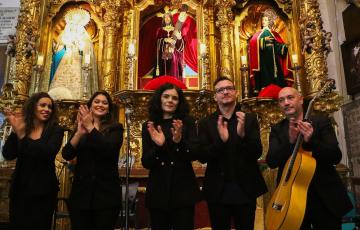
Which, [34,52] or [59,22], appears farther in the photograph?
[59,22]

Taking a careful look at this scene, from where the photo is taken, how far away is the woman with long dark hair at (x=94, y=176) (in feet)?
7.28

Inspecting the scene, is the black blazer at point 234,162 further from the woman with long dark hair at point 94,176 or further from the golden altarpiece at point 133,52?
the golden altarpiece at point 133,52

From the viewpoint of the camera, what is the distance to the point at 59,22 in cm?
580

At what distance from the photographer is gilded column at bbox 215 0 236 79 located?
5191mm

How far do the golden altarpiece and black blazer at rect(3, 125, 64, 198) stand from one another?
6.14 ft

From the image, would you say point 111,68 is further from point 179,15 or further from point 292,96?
point 292,96

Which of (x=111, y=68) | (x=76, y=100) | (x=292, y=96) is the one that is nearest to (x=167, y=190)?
(x=292, y=96)

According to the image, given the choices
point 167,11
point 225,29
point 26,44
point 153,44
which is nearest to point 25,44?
point 26,44

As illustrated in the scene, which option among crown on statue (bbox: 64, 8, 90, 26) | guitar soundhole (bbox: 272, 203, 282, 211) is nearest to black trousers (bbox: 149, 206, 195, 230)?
guitar soundhole (bbox: 272, 203, 282, 211)

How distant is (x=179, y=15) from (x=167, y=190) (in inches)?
167

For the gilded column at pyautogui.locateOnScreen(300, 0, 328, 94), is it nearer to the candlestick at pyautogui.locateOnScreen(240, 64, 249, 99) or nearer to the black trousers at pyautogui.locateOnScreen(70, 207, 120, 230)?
the candlestick at pyautogui.locateOnScreen(240, 64, 249, 99)

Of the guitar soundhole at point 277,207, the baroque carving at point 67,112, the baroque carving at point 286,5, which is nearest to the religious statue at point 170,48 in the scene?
the baroque carving at point 67,112

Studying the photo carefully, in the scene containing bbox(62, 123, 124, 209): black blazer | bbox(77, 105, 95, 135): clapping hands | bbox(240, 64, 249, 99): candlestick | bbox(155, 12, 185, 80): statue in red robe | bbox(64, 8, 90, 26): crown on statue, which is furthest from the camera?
bbox(64, 8, 90, 26): crown on statue

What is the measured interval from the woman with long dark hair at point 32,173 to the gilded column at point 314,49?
3.73 metres
